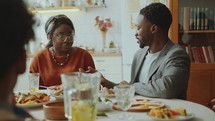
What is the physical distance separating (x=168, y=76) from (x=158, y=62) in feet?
0.78

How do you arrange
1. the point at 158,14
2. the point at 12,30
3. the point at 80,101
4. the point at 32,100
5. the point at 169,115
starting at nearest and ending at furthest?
1. the point at 12,30
2. the point at 80,101
3. the point at 169,115
4. the point at 32,100
5. the point at 158,14

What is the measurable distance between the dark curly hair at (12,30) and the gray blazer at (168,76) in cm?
123

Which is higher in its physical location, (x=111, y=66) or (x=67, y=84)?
(x=67, y=84)

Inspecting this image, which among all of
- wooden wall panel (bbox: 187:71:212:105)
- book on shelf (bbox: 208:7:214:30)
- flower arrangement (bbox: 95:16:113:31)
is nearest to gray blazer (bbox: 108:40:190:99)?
wooden wall panel (bbox: 187:71:212:105)

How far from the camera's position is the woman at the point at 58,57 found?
2361 millimetres

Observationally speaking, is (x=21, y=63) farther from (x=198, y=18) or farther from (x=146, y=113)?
(x=198, y=18)

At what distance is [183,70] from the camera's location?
1896mm

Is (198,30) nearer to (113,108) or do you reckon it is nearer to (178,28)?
(178,28)

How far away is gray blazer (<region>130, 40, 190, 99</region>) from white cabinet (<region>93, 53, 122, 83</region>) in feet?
7.73

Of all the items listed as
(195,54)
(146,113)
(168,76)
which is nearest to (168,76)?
(168,76)

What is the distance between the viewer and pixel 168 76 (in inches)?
72.1

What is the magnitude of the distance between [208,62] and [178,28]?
19.9 inches

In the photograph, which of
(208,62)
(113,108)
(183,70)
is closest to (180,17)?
(208,62)

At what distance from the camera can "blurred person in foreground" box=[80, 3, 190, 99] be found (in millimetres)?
1804
